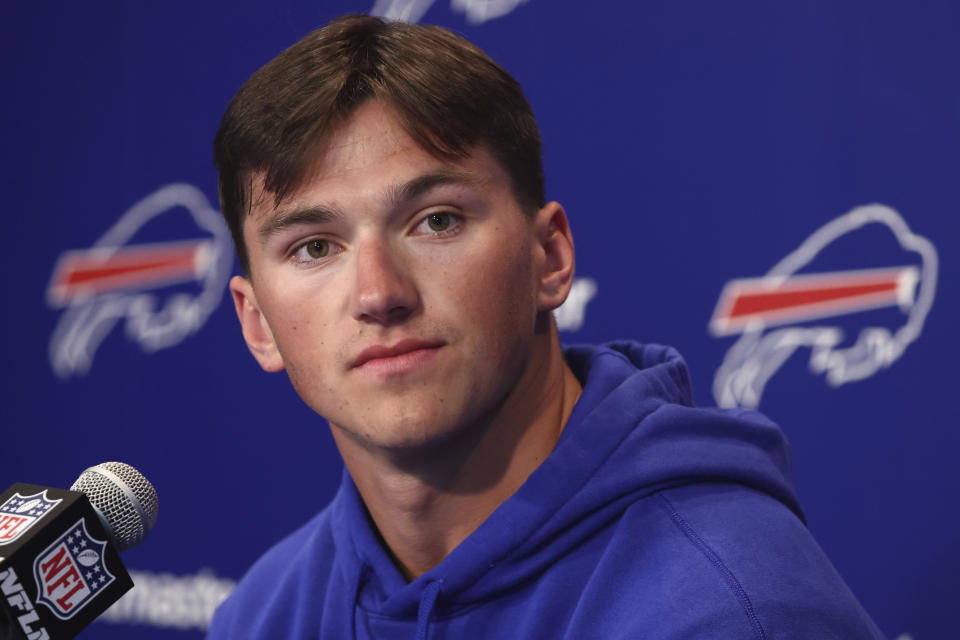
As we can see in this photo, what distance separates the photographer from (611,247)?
1771mm

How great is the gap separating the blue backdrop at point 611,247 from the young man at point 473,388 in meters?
0.50

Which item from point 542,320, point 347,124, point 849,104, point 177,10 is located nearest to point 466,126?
point 347,124

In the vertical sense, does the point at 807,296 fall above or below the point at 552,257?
below

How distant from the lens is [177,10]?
7.39ft

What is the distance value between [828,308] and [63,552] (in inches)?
46.3

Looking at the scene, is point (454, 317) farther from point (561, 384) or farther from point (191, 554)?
point (191, 554)

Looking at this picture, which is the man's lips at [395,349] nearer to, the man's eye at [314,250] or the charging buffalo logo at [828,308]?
the man's eye at [314,250]

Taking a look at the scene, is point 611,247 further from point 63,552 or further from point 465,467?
point 63,552

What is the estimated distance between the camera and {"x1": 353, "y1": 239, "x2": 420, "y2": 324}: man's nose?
36.6 inches

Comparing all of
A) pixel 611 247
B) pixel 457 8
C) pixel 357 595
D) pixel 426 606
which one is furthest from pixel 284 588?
pixel 457 8

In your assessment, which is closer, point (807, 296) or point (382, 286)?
point (382, 286)

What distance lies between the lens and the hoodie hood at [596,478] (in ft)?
3.29

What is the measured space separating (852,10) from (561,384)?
0.80 metres

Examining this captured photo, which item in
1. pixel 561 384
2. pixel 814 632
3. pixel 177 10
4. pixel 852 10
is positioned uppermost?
pixel 177 10
